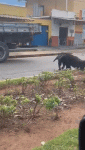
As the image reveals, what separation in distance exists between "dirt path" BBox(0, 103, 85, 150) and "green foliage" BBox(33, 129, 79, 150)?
0.49ft

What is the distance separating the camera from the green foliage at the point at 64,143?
9.21 ft

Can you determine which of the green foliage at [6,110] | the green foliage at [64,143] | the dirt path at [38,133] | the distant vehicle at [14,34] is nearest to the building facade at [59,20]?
the distant vehicle at [14,34]

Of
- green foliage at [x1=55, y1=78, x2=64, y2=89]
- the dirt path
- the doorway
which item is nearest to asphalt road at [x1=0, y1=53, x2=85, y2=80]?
green foliage at [x1=55, y1=78, x2=64, y2=89]

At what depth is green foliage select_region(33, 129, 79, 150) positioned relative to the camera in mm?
2807

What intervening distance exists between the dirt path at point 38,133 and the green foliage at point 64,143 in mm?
149

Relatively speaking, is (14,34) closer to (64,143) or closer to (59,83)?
(59,83)

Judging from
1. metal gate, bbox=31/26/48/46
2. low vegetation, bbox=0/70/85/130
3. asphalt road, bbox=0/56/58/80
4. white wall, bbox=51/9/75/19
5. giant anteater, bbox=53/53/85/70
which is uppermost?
white wall, bbox=51/9/75/19

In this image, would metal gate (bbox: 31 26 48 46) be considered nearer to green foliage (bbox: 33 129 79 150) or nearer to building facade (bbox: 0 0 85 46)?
building facade (bbox: 0 0 85 46)

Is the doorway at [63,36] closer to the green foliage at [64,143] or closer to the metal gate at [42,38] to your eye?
the metal gate at [42,38]

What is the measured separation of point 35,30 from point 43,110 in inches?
313

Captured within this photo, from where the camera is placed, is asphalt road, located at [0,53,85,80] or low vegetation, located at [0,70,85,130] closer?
low vegetation, located at [0,70,85,130]

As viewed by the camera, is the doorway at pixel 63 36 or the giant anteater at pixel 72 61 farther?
the doorway at pixel 63 36

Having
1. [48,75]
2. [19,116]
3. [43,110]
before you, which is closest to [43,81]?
[48,75]

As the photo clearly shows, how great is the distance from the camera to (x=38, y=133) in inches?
128
